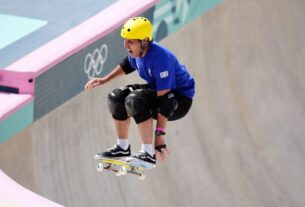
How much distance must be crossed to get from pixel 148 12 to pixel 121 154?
3.26 metres

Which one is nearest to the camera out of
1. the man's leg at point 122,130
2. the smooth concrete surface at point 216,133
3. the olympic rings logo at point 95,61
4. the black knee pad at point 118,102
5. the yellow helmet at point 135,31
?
the yellow helmet at point 135,31

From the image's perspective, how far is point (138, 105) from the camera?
26.8ft

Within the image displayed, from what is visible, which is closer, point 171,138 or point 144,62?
point 144,62

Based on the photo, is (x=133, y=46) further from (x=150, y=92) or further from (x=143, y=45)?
(x=150, y=92)

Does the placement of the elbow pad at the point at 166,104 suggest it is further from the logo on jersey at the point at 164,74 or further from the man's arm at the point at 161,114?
the logo on jersey at the point at 164,74

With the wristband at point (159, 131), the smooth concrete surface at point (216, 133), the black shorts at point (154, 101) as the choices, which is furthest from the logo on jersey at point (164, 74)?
the smooth concrete surface at point (216, 133)

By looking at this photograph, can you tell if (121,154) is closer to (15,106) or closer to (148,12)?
(15,106)

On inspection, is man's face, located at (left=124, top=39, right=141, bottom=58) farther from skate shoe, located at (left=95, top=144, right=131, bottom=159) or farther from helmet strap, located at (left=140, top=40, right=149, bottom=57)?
skate shoe, located at (left=95, top=144, right=131, bottom=159)

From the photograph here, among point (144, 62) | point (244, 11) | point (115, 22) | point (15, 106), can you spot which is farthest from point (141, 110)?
point (244, 11)

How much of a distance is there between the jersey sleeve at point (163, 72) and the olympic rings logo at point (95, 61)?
240cm

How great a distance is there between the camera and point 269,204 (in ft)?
41.0

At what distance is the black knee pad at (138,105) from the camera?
817 centimetres

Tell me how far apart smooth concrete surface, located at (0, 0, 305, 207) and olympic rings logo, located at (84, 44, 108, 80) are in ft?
1.11

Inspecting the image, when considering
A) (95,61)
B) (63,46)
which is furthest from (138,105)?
(95,61)
